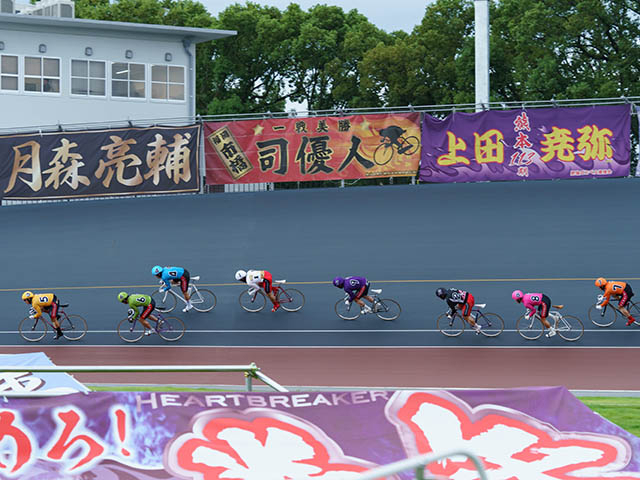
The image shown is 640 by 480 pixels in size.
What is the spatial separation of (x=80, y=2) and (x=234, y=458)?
45.7 meters

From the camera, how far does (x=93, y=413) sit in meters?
6.15

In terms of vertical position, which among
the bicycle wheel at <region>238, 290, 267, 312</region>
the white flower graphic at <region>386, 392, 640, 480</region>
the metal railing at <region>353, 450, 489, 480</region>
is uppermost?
the metal railing at <region>353, 450, 489, 480</region>

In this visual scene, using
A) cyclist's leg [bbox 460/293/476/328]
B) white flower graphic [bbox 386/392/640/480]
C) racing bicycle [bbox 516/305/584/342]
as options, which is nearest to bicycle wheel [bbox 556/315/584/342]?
racing bicycle [bbox 516/305/584/342]

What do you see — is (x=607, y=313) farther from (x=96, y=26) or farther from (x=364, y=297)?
(x=96, y=26)

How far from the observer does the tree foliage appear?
36.5m

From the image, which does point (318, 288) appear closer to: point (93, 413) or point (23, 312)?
point (23, 312)

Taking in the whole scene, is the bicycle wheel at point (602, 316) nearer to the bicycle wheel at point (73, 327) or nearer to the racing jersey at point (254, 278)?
the racing jersey at point (254, 278)

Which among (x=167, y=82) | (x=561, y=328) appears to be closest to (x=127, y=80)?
(x=167, y=82)

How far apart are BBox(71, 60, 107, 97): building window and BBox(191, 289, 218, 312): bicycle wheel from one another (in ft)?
43.2

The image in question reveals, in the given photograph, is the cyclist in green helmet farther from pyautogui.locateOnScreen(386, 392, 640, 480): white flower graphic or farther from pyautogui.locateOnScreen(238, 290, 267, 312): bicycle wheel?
pyautogui.locateOnScreen(386, 392, 640, 480): white flower graphic

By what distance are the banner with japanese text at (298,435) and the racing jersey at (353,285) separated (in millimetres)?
11498

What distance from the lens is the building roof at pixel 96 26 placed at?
28.7 metres

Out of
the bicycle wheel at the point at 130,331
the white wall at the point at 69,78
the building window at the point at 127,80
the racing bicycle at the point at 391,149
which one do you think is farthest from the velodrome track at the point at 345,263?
the building window at the point at 127,80

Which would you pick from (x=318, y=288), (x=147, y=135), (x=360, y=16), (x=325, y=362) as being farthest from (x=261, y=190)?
(x=360, y=16)
